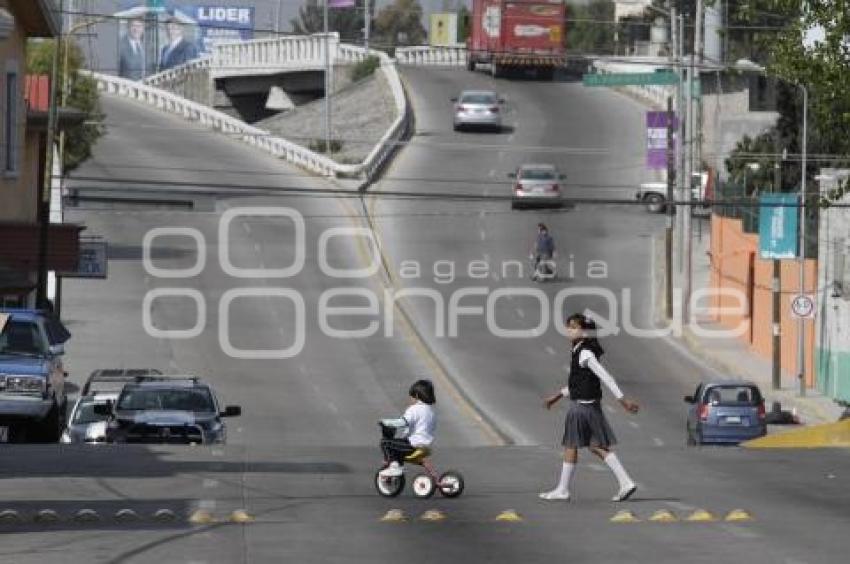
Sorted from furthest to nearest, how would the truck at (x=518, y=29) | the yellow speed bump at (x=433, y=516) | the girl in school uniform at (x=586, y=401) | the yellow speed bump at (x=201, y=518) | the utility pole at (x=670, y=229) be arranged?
the truck at (x=518, y=29) < the utility pole at (x=670, y=229) < the girl in school uniform at (x=586, y=401) < the yellow speed bump at (x=433, y=516) < the yellow speed bump at (x=201, y=518)

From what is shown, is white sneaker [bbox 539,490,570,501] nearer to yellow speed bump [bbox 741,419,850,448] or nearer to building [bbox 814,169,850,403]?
yellow speed bump [bbox 741,419,850,448]

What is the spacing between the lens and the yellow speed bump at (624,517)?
779 inches

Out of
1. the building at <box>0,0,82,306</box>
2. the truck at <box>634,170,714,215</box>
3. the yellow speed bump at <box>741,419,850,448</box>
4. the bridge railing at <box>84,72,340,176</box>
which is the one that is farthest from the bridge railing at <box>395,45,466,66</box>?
the yellow speed bump at <box>741,419,850,448</box>

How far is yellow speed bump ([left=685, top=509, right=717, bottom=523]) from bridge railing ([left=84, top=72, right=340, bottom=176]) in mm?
66636

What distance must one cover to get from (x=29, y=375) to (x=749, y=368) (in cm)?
3093

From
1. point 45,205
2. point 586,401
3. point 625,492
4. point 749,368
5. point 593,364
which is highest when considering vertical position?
point 45,205

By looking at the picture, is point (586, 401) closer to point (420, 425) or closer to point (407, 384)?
point (420, 425)

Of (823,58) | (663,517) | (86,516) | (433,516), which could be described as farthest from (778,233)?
(86,516)

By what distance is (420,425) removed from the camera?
70.4 ft

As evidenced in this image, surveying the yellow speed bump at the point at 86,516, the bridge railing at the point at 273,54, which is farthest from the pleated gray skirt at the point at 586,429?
the bridge railing at the point at 273,54

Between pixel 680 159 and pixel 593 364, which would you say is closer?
pixel 593 364

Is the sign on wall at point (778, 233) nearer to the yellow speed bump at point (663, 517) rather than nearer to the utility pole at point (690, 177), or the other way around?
the utility pole at point (690, 177)

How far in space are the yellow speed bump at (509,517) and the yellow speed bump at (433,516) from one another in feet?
1.71

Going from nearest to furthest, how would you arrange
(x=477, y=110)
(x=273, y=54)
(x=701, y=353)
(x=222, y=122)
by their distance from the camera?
1. (x=701, y=353)
2. (x=477, y=110)
3. (x=222, y=122)
4. (x=273, y=54)
